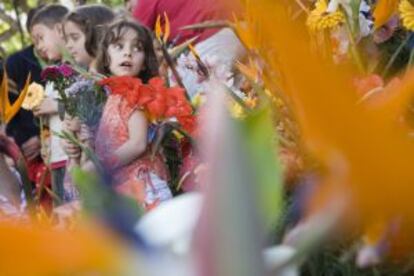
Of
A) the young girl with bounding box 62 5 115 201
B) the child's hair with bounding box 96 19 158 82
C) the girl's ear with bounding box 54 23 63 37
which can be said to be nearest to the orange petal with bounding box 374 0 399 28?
the child's hair with bounding box 96 19 158 82

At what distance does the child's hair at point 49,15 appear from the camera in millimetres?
2164

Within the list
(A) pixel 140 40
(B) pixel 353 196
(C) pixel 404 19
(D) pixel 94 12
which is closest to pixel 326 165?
(B) pixel 353 196

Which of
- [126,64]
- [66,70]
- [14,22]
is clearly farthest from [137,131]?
[14,22]

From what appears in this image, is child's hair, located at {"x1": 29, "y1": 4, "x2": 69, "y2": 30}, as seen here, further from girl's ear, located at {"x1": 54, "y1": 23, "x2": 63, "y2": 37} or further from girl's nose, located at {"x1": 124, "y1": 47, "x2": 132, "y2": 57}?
girl's nose, located at {"x1": 124, "y1": 47, "x2": 132, "y2": 57}

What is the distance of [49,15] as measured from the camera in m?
2.17

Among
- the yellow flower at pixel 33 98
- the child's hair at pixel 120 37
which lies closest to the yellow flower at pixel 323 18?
the yellow flower at pixel 33 98

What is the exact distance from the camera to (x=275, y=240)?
0.22 metres

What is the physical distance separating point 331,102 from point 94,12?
1.73 metres

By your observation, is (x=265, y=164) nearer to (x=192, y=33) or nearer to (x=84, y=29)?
(x=192, y=33)

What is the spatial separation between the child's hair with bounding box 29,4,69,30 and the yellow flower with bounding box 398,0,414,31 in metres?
1.55

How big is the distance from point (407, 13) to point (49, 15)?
1.61 m

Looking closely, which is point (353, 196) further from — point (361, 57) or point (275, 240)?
point (361, 57)

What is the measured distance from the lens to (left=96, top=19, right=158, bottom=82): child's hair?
1440mm

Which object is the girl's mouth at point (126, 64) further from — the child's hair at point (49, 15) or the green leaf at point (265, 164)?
the green leaf at point (265, 164)
